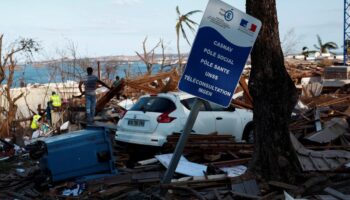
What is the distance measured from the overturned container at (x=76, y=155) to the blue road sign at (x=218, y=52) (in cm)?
414

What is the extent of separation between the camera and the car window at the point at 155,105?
1207 cm

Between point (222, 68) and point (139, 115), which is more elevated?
point (222, 68)

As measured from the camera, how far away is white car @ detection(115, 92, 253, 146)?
11820 millimetres

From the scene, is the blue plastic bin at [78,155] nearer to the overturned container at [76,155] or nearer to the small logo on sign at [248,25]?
the overturned container at [76,155]

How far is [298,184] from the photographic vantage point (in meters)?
8.37

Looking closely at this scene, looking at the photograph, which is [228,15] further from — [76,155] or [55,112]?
[55,112]

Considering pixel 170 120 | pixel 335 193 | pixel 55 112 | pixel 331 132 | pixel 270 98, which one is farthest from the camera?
pixel 55 112

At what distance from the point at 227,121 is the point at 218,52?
6644 mm

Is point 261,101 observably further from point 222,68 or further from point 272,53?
point 222,68

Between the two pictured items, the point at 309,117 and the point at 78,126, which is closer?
the point at 309,117

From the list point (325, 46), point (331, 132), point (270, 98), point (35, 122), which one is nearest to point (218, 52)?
point (270, 98)

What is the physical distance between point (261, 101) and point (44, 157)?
14.4 feet

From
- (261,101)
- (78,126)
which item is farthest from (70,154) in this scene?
(78,126)

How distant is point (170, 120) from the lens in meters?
11.8
